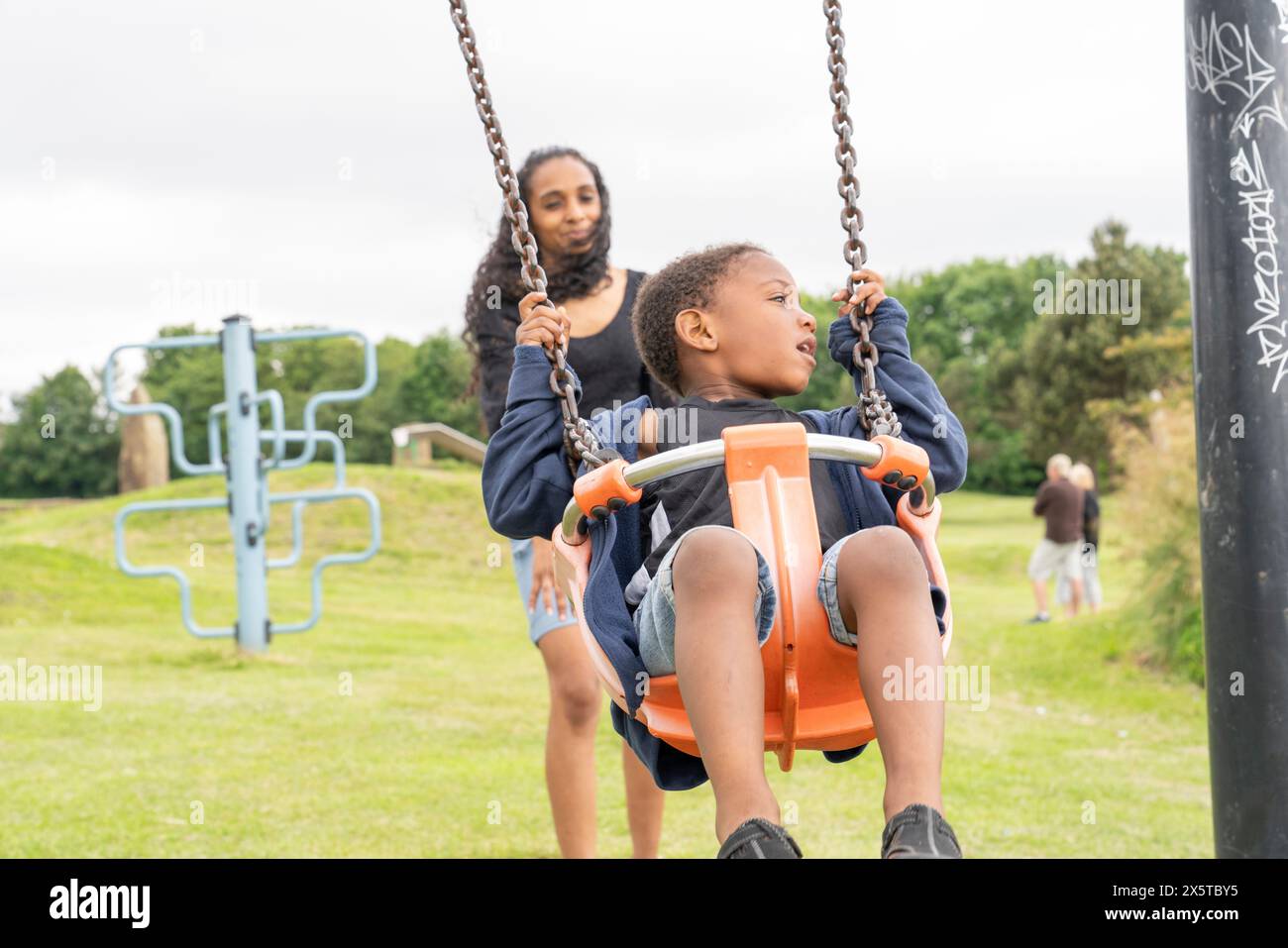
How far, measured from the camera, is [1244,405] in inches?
113

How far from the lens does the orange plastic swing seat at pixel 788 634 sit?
7.05 feet

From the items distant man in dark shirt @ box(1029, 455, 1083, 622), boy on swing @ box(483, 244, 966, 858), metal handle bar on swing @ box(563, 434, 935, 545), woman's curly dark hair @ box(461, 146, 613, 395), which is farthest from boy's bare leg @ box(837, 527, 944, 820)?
distant man in dark shirt @ box(1029, 455, 1083, 622)

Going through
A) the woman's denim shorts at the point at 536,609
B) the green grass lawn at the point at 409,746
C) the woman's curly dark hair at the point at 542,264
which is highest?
the woman's curly dark hair at the point at 542,264

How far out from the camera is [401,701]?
7.43 meters

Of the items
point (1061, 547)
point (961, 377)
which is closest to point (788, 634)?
point (1061, 547)

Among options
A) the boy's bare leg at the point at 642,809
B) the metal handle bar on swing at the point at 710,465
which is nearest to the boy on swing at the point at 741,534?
the metal handle bar on swing at the point at 710,465

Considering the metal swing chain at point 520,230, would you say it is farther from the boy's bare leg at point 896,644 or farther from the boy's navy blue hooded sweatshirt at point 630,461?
the boy's bare leg at point 896,644

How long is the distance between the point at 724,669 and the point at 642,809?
1.67 metres

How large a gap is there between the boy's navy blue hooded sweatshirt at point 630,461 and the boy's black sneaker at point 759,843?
446mm

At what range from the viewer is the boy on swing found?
1963mm

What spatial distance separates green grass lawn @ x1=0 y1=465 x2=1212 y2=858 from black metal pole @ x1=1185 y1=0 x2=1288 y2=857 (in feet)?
5.20

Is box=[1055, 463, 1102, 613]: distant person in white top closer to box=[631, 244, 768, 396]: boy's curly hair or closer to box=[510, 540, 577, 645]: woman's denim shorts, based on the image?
box=[510, 540, 577, 645]: woman's denim shorts
